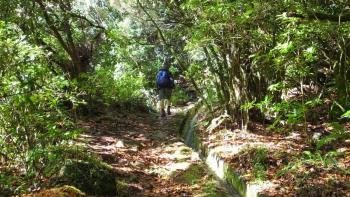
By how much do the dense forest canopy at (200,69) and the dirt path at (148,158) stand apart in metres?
0.86

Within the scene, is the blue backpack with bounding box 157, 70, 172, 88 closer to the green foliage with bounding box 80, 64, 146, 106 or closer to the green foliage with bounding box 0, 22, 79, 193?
A: the green foliage with bounding box 80, 64, 146, 106

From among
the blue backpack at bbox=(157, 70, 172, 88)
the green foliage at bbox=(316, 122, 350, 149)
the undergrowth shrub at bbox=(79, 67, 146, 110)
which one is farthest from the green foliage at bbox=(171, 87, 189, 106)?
the green foliage at bbox=(316, 122, 350, 149)

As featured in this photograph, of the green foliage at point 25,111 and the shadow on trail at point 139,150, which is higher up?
the green foliage at point 25,111

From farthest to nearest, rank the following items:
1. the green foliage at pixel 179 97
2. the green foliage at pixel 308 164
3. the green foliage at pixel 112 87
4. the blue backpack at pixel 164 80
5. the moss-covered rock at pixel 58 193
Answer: the green foliage at pixel 179 97 → the blue backpack at pixel 164 80 → the green foliage at pixel 112 87 → the green foliage at pixel 308 164 → the moss-covered rock at pixel 58 193

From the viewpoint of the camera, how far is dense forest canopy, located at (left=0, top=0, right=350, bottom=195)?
20.7 feet

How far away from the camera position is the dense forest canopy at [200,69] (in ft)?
20.7

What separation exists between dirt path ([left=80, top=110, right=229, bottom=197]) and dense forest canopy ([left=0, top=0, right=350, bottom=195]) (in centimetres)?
86

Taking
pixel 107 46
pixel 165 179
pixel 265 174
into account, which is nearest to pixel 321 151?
pixel 265 174

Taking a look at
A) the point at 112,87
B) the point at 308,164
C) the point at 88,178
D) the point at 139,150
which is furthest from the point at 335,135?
the point at 112,87

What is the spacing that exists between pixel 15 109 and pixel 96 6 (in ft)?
35.1

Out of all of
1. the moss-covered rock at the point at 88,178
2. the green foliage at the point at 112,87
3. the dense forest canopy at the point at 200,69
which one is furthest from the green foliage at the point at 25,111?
the green foliage at the point at 112,87

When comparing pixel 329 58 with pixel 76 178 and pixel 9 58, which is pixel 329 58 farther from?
pixel 9 58

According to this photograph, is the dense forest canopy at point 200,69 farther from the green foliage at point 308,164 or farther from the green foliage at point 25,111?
the green foliage at point 308,164

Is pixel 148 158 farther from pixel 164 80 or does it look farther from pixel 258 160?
pixel 164 80
